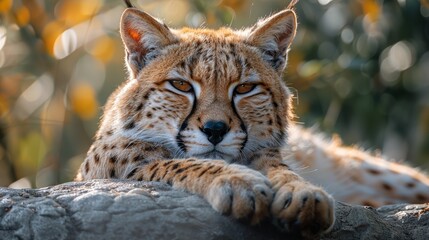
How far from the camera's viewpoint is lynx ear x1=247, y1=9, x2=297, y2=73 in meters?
7.68

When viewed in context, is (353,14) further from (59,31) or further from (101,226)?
(101,226)

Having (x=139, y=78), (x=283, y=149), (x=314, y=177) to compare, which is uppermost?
(x=139, y=78)

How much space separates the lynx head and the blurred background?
3500mm

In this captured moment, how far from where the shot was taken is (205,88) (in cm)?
700

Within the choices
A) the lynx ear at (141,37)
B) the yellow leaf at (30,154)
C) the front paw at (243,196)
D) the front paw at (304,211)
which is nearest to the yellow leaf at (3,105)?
the yellow leaf at (30,154)

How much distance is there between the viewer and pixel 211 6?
11.5 m

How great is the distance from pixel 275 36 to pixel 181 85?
40.2 inches

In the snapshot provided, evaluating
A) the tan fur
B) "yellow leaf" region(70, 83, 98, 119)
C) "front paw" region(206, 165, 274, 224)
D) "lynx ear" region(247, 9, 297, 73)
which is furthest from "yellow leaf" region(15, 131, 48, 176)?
"front paw" region(206, 165, 274, 224)

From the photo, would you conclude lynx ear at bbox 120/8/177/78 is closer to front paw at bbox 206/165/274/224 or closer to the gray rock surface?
the gray rock surface

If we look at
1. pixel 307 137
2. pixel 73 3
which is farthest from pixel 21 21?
pixel 307 137

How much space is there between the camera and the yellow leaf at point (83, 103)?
12219 millimetres

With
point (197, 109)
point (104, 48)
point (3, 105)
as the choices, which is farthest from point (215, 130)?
point (104, 48)

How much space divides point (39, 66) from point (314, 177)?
4883mm

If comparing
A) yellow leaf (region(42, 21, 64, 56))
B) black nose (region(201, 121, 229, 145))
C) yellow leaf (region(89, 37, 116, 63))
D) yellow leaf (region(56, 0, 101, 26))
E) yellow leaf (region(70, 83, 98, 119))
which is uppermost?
yellow leaf (region(56, 0, 101, 26))
